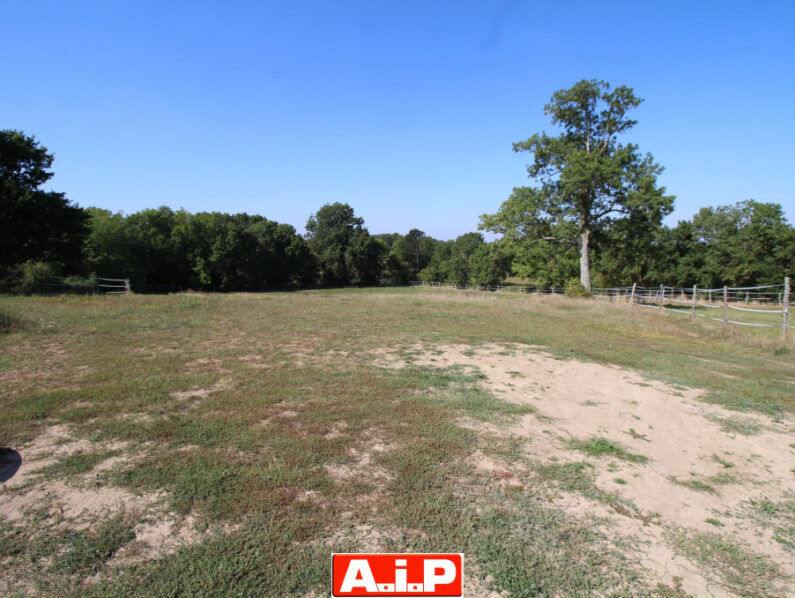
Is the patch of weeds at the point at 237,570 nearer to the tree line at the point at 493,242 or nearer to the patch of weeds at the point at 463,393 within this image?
the patch of weeds at the point at 463,393

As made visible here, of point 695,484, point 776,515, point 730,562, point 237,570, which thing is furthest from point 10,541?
point 776,515

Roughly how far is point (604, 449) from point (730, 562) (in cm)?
163

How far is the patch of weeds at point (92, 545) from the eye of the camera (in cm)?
238

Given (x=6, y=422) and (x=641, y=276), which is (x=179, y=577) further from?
(x=641, y=276)

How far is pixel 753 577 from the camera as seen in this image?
2.46 metres

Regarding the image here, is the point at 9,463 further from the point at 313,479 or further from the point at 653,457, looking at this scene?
the point at 653,457

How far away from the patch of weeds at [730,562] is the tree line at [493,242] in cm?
2571

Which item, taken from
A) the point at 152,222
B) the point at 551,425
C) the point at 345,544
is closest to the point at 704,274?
the point at 551,425

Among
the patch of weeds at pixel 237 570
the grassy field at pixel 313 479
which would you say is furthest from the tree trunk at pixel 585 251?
the patch of weeds at pixel 237 570

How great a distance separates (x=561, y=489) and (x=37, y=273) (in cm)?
2854

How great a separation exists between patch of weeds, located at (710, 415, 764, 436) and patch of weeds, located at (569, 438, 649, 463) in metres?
1.80

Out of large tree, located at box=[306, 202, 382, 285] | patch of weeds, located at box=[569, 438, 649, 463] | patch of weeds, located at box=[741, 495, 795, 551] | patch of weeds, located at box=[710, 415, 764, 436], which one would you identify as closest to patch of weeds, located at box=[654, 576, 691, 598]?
patch of weeds, located at box=[741, 495, 795, 551]

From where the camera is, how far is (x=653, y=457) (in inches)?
161

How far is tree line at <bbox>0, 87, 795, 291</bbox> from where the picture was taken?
23891mm
